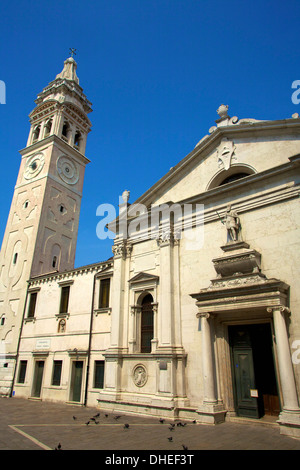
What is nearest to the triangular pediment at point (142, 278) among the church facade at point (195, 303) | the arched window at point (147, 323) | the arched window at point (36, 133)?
the church facade at point (195, 303)

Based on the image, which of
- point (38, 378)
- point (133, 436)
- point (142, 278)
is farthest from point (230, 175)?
point (38, 378)

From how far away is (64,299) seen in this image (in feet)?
73.3

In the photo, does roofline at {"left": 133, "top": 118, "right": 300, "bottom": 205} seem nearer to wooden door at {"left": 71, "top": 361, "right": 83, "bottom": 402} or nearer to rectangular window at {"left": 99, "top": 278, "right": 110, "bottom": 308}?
rectangular window at {"left": 99, "top": 278, "right": 110, "bottom": 308}

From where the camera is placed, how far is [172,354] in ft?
45.0

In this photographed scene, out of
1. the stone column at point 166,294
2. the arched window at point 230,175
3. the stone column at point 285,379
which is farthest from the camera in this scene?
the arched window at point 230,175

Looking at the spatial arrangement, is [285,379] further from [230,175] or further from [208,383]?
[230,175]

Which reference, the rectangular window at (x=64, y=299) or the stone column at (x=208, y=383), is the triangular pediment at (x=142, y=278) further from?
the rectangular window at (x=64, y=299)

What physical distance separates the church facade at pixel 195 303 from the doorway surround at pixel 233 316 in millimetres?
41

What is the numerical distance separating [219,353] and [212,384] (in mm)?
1265

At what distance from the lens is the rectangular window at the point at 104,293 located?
1944 cm

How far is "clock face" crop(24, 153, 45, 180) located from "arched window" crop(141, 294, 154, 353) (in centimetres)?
2172

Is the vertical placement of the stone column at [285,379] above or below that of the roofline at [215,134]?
below

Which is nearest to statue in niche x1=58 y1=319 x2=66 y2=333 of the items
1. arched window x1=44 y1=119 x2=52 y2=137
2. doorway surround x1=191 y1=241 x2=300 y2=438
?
doorway surround x1=191 y1=241 x2=300 y2=438

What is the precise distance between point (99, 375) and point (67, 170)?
22.5 meters
